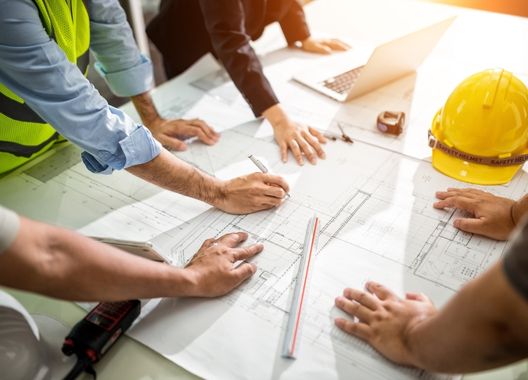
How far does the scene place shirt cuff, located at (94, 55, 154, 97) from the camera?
4.30 feet

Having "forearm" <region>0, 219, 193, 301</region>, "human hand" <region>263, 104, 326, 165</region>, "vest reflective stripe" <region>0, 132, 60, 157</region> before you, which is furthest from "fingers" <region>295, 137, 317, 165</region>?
"vest reflective stripe" <region>0, 132, 60, 157</region>

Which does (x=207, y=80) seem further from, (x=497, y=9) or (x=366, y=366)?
(x=497, y=9)

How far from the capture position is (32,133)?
3.77 feet

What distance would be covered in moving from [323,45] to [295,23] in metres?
0.14

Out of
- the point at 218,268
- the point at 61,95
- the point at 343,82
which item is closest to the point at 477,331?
the point at 218,268

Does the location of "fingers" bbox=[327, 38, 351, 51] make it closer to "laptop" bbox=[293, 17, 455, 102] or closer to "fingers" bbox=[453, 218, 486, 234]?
"laptop" bbox=[293, 17, 455, 102]

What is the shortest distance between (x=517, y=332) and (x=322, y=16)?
1.72m

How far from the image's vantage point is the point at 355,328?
30.2 inches

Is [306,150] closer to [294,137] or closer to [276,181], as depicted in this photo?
[294,137]

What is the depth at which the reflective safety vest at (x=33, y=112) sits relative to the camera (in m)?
0.97

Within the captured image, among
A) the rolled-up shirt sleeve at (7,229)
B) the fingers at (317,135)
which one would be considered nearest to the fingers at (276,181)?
the fingers at (317,135)

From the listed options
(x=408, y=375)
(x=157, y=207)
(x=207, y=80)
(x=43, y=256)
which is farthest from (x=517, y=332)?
(x=207, y=80)

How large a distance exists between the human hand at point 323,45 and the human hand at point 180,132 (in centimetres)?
61

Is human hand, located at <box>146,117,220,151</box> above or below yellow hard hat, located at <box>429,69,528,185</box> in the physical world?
below
